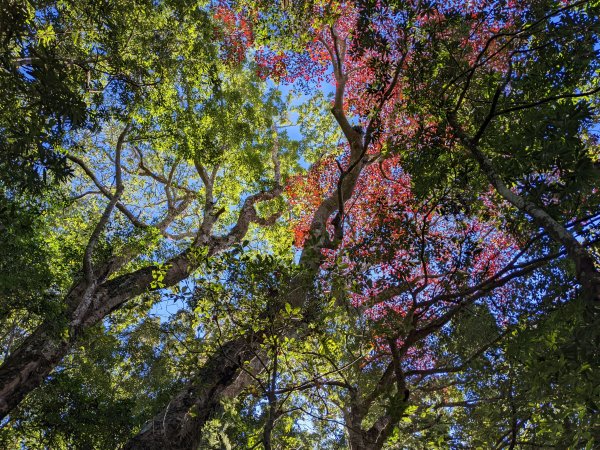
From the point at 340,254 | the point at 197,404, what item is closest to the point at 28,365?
the point at 197,404

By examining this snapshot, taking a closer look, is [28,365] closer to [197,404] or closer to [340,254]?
[197,404]

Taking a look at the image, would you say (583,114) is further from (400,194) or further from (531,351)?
(400,194)

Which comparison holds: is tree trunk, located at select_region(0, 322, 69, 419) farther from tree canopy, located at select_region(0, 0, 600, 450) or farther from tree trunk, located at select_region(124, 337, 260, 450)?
tree trunk, located at select_region(124, 337, 260, 450)

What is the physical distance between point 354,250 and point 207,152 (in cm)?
678

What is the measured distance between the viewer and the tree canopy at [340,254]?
4070 mm

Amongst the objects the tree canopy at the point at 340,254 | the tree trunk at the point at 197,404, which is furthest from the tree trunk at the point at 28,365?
the tree trunk at the point at 197,404

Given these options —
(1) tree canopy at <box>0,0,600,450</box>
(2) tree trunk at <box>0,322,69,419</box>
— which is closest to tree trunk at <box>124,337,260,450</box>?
(1) tree canopy at <box>0,0,600,450</box>

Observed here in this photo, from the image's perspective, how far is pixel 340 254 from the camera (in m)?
4.79

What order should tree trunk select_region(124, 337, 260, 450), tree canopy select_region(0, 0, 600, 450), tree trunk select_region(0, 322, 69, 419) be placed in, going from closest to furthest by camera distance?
tree canopy select_region(0, 0, 600, 450) < tree trunk select_region(124, 337, 260, 450) < tree trunk select_region(0, 322, 69, 419)

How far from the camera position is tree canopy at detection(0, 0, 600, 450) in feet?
13.4

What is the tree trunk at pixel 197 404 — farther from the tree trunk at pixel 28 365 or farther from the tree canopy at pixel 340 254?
the tree trunk at pixel 28 365

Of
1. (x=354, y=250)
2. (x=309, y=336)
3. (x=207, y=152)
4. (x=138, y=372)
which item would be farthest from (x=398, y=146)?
(x=138, y=372)

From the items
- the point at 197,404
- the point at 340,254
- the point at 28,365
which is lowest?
the point at 28,365

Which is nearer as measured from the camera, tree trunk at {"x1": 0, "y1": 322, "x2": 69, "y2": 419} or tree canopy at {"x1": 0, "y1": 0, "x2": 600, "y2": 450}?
tree canopy at {"x1": 0, "y1": 0, "x2": 600, "y2": 450}
